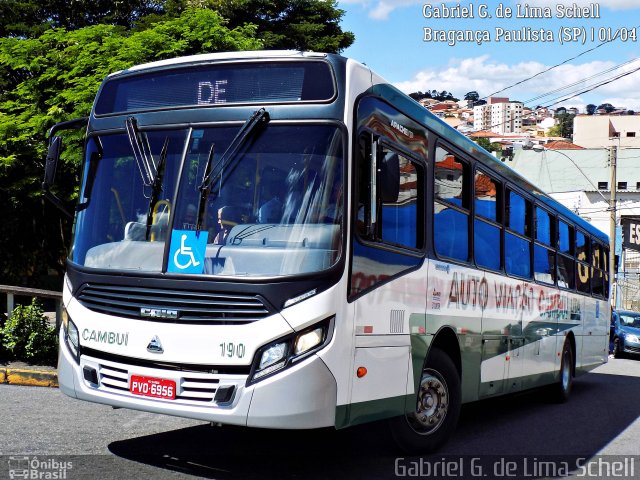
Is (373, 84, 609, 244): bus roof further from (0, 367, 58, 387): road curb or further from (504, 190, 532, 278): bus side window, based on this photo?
(0, 367, 58, 387): road curb

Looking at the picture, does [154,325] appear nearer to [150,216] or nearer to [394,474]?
[150,216]

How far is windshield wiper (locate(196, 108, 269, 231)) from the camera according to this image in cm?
564

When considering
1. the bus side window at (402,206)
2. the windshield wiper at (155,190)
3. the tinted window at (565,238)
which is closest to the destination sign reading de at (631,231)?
the tinted window at (565,238)

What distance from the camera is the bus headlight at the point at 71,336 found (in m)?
5.93

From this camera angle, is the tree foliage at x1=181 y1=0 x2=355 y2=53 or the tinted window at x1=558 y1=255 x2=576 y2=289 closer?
the tinted window at x1=558 y1=255 x2=576 y2=289

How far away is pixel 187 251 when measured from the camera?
5613 millimetres

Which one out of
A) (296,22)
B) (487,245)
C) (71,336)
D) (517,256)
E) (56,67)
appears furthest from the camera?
(296,22)

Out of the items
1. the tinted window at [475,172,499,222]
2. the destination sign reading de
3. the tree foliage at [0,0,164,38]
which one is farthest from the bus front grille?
the destination sign reading de

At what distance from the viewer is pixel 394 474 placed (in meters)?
6.26

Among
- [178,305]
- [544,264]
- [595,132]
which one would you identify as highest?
[595,132]

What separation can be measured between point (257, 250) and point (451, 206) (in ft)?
9.02

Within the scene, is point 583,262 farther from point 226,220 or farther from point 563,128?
point 563,128

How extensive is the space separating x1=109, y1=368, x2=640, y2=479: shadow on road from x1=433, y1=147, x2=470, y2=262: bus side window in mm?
1827

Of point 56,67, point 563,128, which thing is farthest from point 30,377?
point 563,128
